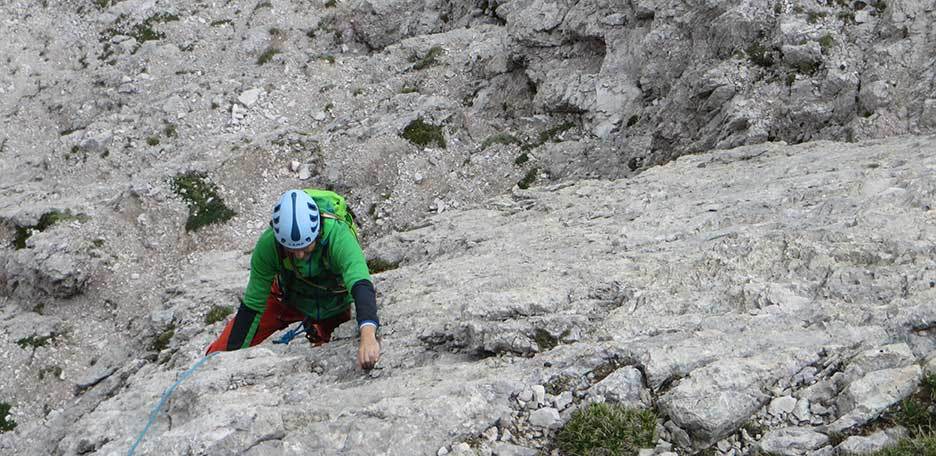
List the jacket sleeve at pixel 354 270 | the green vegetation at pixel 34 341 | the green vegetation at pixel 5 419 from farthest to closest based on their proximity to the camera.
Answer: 1. the green vegetation at pixel 34 341
2. the green vegetation at pixel 5 419
3. the jacket sleeve at pixel 354 270

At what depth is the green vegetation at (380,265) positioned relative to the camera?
603 inches

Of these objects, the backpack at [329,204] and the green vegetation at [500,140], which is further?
the green vegetation at [500,140]

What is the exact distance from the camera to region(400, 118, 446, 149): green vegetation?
76.4 feet

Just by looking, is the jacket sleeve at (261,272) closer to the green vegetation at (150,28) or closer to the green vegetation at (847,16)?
the green vegetation at (847,16)

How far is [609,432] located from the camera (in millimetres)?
6465

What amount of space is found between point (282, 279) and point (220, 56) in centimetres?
2424

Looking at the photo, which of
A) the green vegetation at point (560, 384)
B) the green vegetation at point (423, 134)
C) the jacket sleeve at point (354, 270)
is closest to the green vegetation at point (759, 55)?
the green vegetation at point (423, 134)

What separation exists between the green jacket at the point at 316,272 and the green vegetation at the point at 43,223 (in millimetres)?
16229

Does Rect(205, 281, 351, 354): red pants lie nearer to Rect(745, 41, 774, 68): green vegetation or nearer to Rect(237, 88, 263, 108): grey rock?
Rect(745, 41, 774, 68): green vegetation

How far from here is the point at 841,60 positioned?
1596 centimetres

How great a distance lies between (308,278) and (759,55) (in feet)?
42.4

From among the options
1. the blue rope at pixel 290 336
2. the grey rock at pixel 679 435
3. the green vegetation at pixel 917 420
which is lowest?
the grey rock at pixel 679 435

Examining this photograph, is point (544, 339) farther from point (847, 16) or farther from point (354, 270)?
point (847, 16)

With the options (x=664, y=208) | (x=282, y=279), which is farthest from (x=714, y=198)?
(x=282, y=279)
